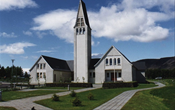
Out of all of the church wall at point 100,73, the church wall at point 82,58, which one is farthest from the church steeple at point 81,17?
the church wall at point 100,73

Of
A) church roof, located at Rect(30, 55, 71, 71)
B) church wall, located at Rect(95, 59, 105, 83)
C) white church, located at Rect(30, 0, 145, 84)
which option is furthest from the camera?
church roof, located at Rect(30, 55, 71, 71)

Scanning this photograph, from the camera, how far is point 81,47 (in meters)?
49.2

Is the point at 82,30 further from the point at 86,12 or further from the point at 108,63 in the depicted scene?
the point at 108,63

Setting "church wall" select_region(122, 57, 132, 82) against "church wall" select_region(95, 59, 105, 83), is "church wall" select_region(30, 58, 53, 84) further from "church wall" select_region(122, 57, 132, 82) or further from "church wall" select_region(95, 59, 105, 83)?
"church wall" select_region(122, 57, 132, 82)

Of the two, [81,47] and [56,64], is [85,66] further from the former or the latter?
[56,64]

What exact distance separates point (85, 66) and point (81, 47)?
503cm

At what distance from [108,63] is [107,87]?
582 inches

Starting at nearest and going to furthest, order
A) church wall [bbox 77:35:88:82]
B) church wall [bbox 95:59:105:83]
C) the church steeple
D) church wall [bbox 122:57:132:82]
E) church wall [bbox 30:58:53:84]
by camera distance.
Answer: church wall [bbox 122:57:132:82] → church wall [bbox 95:59:105:83] → church wall [bbox 77:35:88:82] → church wall [bbox 30:58:53:84] → the church steeple

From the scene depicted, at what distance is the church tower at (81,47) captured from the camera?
48500 millimetres

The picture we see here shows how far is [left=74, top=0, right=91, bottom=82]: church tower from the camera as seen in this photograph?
4850 centimetres

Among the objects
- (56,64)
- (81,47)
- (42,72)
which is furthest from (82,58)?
(42,72)

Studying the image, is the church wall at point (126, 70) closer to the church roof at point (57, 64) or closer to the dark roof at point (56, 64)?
the church roof at point (57, 64)

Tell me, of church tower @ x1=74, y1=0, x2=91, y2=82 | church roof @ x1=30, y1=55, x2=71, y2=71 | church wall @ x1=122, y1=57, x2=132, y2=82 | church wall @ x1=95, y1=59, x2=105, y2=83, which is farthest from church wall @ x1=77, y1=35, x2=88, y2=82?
church wall @ x1=122, y1=57, x2=132, y2=82

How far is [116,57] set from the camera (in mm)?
45562
